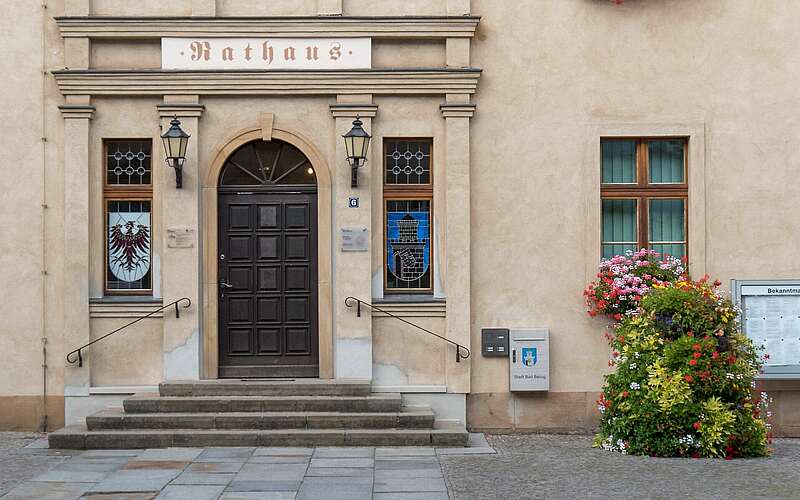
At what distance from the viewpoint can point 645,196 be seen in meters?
13.0

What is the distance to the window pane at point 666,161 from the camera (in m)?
13.0

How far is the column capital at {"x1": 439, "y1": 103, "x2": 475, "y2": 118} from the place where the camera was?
41.2 feet

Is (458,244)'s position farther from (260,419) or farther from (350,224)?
(260,419)

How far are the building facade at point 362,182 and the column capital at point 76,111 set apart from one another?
33 millimetres

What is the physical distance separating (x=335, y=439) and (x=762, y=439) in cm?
445

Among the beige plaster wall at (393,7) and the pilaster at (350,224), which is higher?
the beige plaster wall at (393,7)

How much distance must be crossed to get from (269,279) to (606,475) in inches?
193

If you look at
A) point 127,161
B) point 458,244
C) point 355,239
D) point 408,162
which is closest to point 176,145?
point 127,161

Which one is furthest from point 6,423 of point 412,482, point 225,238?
point 412,482

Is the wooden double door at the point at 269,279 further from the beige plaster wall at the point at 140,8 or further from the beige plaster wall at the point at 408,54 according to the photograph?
the beige plaster wall at the point at 140,8

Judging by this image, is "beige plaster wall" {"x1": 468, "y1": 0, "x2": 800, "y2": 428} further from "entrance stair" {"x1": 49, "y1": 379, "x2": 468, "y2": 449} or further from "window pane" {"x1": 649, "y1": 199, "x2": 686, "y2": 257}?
"entrance stair" {"x1": 49, "y1": 379, "x2": 468, "y2": 449}

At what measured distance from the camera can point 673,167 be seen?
13000mm

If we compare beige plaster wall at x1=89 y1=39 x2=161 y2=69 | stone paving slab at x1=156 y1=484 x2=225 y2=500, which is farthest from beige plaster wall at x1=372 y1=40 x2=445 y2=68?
stone paving slab at x1=156 y1=484 x2=225 y2=500

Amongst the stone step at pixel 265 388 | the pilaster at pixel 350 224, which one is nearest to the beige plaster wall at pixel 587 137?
the pilaster at pixel 350 224
